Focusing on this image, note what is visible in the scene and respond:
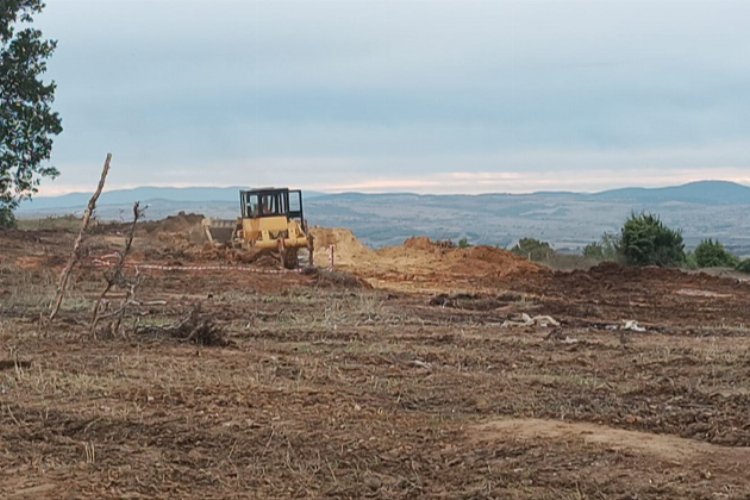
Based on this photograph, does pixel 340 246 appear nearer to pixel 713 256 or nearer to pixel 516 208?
pixel 713 256

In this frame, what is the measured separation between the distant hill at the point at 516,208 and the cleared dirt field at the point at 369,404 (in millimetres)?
61975

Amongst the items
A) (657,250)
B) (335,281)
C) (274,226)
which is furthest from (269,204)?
(657,250)

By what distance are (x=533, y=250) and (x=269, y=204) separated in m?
16.7

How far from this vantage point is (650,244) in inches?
1464

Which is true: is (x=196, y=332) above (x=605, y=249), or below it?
above

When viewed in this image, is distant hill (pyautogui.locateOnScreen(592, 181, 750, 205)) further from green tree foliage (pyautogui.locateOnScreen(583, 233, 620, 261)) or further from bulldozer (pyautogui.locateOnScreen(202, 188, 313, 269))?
bulldozer (pyautogui.locateOnScreen(202, 188, 313, 269))

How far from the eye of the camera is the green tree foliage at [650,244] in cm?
3719

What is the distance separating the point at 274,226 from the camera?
29.7 metres

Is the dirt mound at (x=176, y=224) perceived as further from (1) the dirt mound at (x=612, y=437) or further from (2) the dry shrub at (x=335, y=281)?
(1) the dirt mound at (x=612, y=437)

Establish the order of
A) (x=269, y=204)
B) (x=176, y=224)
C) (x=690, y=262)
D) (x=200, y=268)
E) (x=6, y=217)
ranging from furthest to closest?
(x=176, y=224), (x=690, y=262), (x=6, y=217), (x=269, y=204), (x=200, y=268)

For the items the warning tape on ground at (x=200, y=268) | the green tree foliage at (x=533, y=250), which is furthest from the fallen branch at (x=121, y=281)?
the green tree foliage at (x=533, y=250)

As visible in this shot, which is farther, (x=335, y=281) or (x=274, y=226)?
(x=274, y=226)

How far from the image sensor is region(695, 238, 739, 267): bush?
39.2 m

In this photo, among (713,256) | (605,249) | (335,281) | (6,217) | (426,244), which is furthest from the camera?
(605,249)
